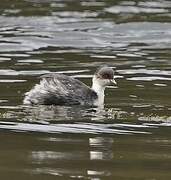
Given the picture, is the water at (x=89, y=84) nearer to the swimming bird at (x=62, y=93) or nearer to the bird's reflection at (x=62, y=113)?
the bird's reflection at (x=62, y=113)

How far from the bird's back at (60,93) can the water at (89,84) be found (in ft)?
Answer: 1.03

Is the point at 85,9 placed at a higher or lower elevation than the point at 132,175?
higher

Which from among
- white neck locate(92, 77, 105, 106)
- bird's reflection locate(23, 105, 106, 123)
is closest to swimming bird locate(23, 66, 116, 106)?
white neck locate(92, 77, 105, 106)

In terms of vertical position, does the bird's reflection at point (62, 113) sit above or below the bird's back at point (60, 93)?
below

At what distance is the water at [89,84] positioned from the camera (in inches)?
340

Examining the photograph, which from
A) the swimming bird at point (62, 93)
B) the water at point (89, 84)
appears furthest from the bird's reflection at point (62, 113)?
the swimming bird at point (62, 93)

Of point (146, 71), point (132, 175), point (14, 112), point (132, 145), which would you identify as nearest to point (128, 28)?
point (146, 71)

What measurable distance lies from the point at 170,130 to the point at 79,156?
75.5 inches

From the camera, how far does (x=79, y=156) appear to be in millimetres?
8945

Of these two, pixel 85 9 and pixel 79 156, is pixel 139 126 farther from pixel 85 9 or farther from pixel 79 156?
pixel 85 9

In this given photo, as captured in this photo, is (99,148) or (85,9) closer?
(99,148)

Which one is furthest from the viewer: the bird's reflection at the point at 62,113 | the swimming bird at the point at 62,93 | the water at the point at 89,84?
the swimming bird at the point at 62,93

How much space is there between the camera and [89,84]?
15.2 meters

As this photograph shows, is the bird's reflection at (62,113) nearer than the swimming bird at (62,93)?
Yes
